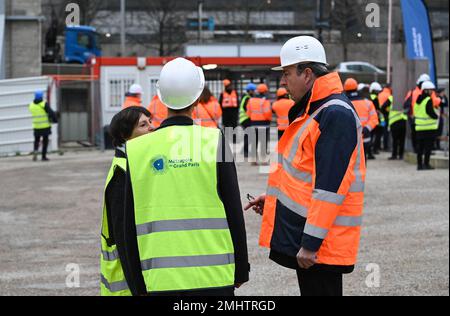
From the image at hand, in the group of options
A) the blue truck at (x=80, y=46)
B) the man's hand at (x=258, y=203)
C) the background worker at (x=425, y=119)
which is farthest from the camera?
the blue truck at (x=80, y=46)

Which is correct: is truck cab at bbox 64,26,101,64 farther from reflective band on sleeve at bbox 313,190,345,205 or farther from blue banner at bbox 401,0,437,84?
reflective band on sleeve at bbox 313,190,345,205

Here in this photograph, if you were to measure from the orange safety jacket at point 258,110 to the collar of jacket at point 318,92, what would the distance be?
1627 cm

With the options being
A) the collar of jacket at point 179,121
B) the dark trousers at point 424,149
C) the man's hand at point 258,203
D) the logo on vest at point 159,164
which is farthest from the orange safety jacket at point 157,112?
the dark trousers at point 424,149

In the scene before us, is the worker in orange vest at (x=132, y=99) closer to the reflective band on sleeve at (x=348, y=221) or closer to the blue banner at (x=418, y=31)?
the reflective band on sleeve at (x=348, y=221)

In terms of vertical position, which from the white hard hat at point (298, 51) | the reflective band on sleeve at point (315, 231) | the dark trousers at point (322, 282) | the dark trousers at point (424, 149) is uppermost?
the white hard hat at point (298, 51)

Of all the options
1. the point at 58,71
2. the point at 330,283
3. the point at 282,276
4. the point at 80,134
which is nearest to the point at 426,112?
the point at 282,276

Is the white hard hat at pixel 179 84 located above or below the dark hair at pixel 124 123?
above

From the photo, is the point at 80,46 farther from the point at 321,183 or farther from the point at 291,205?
the point at 321,183

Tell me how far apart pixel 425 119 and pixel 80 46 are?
26887 millimetres

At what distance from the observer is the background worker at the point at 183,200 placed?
4.02 meters

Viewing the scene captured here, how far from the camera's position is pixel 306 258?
4.59 metres

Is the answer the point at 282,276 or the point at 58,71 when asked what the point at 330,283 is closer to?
the point at 282,276

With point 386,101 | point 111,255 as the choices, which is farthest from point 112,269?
point 386,101

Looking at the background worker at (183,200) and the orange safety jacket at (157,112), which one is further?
the orange safety jacket at (157,112)
